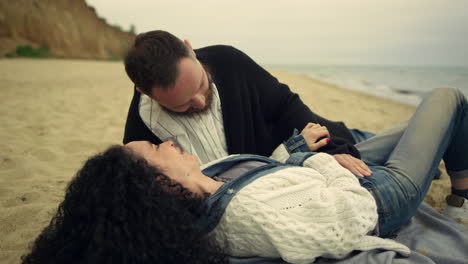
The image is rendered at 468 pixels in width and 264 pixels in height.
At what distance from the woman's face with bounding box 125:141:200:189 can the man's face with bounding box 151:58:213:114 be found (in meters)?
0.30

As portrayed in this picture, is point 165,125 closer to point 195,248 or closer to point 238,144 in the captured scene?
point 238,144

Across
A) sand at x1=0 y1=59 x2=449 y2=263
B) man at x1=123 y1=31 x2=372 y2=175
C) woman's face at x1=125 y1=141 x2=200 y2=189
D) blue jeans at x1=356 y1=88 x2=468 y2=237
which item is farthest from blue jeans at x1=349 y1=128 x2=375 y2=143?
woman's face at x1=125 y1=141 x2=200 y2=189

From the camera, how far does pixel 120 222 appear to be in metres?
1.17

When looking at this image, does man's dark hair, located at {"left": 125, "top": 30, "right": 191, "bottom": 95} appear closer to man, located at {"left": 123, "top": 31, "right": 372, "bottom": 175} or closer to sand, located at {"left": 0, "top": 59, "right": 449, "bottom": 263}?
man, located at {"left": 123, "top": 31, "right": 372, "bottom": 175}

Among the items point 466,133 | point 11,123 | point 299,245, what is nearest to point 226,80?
point 299,245

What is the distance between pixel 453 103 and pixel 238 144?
1.36m

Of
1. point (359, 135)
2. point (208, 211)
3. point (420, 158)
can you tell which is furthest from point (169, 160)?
point (359, 135)

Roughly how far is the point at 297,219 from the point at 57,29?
20475 mm

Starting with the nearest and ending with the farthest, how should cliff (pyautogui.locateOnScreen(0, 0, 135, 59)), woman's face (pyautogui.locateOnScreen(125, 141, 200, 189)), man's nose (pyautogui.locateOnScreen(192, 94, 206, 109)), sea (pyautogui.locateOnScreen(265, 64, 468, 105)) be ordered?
woman's face (pyautogui.locateOnScreen(125, 141, 200, 189))
man's nose (pyautogui.locateOnScreen(192, 94, 206, 109))
sea (pyautogui.locateOnScreen(265, 64, 468, 105))
cliff (pyautogui.locateOnScreen(0, 0, 135, 59))

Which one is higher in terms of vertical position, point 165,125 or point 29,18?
point 165,125

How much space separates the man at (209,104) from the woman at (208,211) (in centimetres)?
37

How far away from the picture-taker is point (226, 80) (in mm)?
2270

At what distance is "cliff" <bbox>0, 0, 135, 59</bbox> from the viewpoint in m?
15.1

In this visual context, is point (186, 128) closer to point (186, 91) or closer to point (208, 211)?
point (186, 91)
